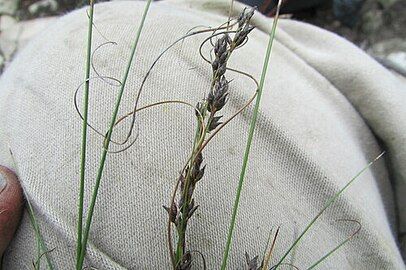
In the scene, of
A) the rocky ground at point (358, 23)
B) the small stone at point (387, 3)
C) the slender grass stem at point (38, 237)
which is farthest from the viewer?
the small stone at point (387, 3)

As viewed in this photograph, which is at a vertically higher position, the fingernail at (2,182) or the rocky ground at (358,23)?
the rocky ground at (358,23)

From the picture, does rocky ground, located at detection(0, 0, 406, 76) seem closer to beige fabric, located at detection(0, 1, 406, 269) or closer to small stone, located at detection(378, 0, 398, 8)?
small stone, located at detection(378, 0, 398, 8)

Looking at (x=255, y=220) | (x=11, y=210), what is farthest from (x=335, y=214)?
(x=11, y=210)

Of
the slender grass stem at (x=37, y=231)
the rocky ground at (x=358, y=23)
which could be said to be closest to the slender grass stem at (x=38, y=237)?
the slender grass stem at (x=37, y=231)

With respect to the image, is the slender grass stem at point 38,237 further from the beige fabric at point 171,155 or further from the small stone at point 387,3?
the small stone at point 387,3

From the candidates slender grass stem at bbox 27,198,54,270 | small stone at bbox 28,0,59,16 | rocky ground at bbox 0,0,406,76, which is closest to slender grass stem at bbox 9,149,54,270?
slender grass stem at bbox 27,198,54,270

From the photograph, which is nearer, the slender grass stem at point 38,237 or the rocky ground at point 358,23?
the slender grass stem at point 38,237

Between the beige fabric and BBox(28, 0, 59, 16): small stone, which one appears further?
BBox(28, 0, 59, 16): small stone

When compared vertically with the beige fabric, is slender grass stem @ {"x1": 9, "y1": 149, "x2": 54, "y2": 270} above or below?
below
